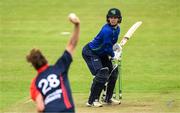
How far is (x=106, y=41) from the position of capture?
14.0 meters

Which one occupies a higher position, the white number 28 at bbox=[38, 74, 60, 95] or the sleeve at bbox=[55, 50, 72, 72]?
the sleeve at bbox=[55, 50, 72, 72]

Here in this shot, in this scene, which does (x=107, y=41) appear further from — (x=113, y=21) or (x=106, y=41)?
(x=113, y=21)

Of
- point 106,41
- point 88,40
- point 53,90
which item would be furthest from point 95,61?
point 88,40

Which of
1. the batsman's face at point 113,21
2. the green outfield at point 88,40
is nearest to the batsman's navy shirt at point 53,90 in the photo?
the batsman's face at point 113,21

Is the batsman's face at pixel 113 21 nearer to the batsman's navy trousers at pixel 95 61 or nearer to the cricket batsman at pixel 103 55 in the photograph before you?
the cricket batsman at pixel 103 55

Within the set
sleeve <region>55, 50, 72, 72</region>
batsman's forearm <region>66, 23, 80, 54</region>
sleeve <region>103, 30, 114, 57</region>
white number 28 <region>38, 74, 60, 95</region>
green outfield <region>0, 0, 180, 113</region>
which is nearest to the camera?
white number 28 <region>38, 74, 60, 95</region>

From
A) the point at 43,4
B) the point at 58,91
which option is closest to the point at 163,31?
the point at 43,4

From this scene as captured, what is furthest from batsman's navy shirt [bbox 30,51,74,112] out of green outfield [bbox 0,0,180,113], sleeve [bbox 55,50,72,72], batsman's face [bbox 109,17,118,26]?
green outfield [bbox 0,0,180,113]

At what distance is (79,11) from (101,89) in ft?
57.2

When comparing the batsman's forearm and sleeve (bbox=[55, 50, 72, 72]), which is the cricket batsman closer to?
the batsman's forearm

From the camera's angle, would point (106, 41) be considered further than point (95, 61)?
No

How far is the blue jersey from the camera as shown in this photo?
45.9 ft

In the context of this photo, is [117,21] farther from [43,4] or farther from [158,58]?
[43,4]

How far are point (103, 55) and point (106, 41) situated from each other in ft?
1.64
